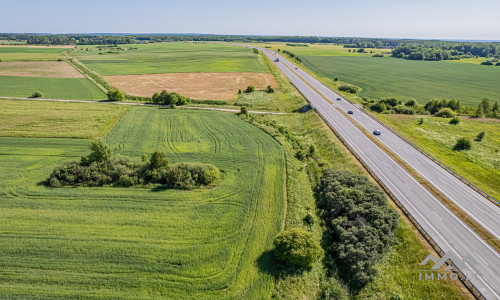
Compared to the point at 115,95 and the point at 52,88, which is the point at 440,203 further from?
the point at 52,88

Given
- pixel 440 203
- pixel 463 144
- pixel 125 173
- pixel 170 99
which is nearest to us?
pixel 440 203

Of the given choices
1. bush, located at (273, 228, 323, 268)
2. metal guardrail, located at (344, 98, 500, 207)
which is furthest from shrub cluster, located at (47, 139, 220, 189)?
metal guardrail, located at (344, 98, 500, 207)

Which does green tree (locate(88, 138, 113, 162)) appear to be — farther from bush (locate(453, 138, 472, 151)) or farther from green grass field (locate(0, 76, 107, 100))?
bush (locate(453, 138, 472, 151))

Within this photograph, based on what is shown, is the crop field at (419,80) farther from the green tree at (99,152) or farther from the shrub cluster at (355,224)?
the green tree at (99,152)

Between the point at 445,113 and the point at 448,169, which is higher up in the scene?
the point at 445,113

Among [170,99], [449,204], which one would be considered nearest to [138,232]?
[449,204]

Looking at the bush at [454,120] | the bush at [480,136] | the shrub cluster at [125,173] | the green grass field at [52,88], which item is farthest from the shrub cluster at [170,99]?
the bush at [480,136]


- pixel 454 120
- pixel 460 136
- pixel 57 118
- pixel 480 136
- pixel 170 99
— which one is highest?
pixel 170 99

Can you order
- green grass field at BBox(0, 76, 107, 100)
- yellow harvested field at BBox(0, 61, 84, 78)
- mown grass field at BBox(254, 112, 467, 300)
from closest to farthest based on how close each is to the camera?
1. mown grass field at BBox(254, 112, 467, 300)
2. green grass field at BBox(0, 76, 107, 100)
3. yellow harvested field at BBox(0, 61, 84, 78)
